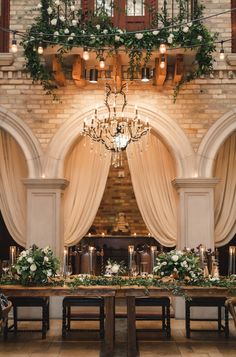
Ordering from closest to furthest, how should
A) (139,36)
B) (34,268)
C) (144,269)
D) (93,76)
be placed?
(34,268) < (144,269) < (139,36) < (93,76)

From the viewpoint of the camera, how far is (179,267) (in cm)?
715

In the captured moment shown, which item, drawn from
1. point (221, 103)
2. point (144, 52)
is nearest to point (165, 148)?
point (221, 103)

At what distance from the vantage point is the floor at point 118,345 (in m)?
7.01

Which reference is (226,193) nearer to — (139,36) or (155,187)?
(155,187)

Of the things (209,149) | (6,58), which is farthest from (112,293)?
(6,58)

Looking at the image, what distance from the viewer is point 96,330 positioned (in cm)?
797

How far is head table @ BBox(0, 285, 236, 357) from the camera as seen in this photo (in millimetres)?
6926

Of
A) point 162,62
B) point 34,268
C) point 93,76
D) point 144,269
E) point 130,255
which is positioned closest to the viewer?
point 34,268

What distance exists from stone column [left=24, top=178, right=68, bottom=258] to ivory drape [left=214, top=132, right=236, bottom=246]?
2634mm

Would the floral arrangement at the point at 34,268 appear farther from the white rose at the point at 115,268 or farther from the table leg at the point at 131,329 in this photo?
the table leg at the point at 131,329

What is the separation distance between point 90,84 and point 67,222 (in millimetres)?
2312

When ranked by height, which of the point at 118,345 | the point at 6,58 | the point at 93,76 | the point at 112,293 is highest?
the point at 6,58

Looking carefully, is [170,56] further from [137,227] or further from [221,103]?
[137,227]

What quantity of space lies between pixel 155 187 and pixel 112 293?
11.2 ft
